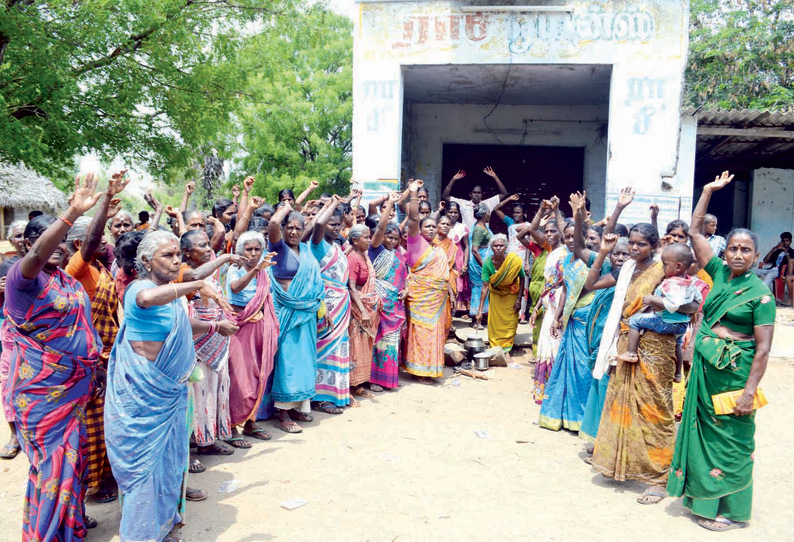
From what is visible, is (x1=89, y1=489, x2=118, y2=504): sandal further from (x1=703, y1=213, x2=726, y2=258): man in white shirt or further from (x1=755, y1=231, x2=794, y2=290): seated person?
(x1=755, y1=231, x2=794, y2=290): seated person

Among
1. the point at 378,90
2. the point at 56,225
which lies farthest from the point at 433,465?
the point at 378,90

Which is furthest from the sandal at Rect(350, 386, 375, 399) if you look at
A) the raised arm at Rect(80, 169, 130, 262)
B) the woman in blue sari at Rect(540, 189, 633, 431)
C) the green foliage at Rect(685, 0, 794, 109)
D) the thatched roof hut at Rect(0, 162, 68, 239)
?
the thatched roof hut at Rect(0, 162, 68, 239)

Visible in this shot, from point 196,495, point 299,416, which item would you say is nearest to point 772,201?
point 299,416

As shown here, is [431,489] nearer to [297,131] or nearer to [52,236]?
[52,236]

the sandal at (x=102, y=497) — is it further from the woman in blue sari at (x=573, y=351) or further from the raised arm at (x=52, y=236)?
the woman in blue sari at (x=573, y=351)

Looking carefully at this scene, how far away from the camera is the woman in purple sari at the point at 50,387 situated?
10.2 ft

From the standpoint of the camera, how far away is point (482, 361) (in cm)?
741

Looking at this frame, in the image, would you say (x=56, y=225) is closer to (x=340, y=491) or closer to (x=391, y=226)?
(x=340, y=491)

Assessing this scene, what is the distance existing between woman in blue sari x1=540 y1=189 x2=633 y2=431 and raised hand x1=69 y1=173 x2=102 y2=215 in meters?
3.56

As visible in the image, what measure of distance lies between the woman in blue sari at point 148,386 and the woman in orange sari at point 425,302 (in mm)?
3829

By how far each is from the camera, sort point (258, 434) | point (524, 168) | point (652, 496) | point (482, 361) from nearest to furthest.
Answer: point (652, 496), point (258, 434), point (482, 361), point (524, 168)

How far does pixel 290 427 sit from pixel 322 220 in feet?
5.95

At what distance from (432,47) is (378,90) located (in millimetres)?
1053

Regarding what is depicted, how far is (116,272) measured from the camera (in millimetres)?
4383
